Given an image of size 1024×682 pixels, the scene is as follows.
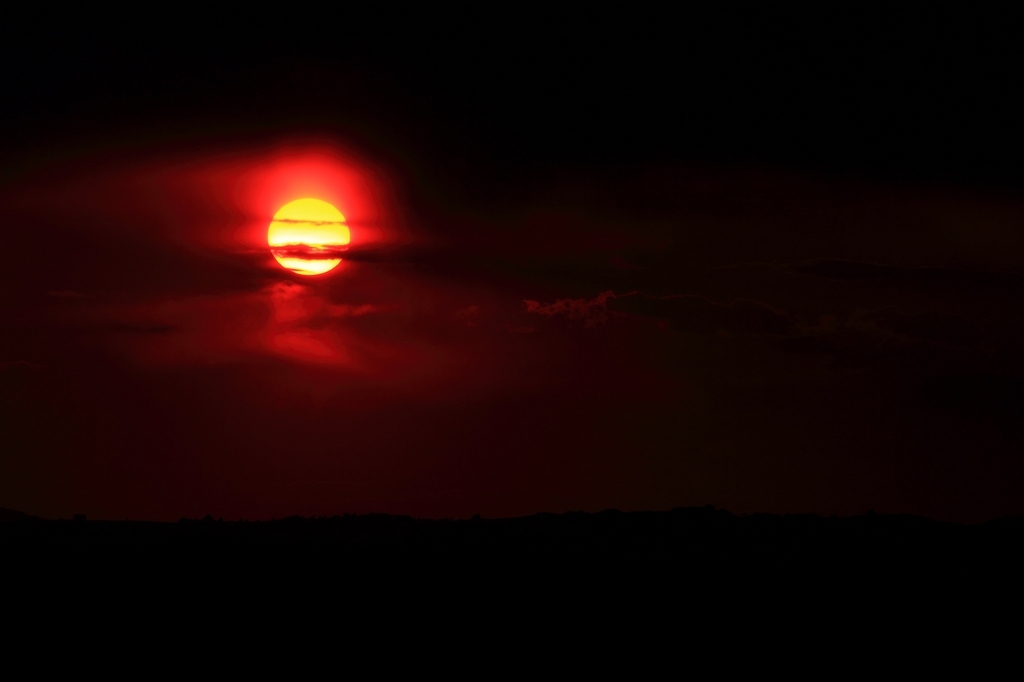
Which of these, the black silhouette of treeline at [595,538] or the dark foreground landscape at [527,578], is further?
the black silhouette of treeline at [595,538]

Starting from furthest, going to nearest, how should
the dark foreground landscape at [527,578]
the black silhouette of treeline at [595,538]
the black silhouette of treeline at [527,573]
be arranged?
1. the black silhouette of treeline at [595,538]
2. the black silhouette of treeline at [527,573]
3. the dark foreground landscape at [527,578]

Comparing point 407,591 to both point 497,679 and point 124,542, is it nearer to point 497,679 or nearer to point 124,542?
point 497,679

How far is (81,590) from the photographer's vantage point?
25188mm

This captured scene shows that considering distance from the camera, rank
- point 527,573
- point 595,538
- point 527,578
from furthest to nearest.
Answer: point 595,538 → point 527,573 → point 527,578

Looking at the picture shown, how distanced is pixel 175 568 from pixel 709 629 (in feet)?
47.9

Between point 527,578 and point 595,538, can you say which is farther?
point 595,538

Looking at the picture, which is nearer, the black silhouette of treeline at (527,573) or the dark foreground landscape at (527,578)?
the dark foreground landscape at (527,578)

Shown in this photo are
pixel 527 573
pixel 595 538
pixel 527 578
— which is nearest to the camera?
pixel 527 578

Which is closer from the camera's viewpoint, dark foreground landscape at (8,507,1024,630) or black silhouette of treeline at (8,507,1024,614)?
dark foreground landscape at (8,507,1024,630)

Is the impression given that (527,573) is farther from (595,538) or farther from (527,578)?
(595,538)

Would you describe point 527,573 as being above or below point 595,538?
below

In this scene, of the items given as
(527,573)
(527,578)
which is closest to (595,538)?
(527,573)

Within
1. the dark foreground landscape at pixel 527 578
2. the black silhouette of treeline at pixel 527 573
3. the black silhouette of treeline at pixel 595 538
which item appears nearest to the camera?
the dark foreground landscape at pixel 527 578

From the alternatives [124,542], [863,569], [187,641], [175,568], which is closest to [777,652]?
[863,569]
